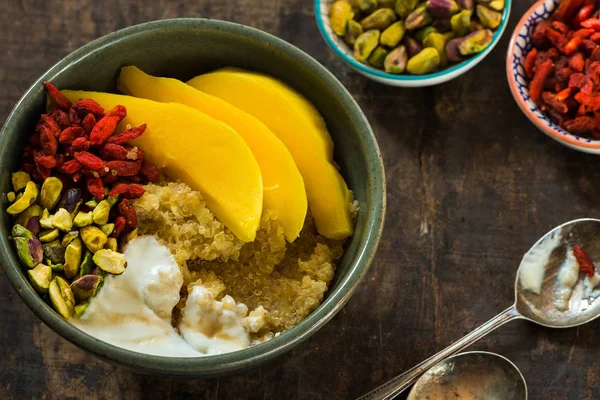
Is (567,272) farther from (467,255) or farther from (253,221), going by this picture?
(253,221)

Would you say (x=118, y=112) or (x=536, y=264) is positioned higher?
(x=118, y=112)

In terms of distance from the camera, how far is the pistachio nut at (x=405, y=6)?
1614mm

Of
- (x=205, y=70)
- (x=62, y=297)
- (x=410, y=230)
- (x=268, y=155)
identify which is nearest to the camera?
(x=62, y=297)

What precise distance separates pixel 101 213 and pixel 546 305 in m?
0.87

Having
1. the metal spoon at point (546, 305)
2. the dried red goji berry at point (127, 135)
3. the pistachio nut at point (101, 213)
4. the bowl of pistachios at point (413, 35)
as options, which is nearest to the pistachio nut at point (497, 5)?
the bowl of pistachios at point (413, 35)

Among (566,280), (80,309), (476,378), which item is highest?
(80,309)

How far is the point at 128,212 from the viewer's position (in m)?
1.23

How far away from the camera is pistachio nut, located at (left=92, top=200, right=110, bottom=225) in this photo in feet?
3.95

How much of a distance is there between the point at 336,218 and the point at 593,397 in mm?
639

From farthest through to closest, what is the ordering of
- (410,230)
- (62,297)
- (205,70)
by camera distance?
(410,230) → (205,70) → (62,297)

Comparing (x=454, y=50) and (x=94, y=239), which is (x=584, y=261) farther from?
(x=94, y=239)

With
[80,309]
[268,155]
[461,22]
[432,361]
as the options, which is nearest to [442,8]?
[461,22]

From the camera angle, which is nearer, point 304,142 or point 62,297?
point 62,297

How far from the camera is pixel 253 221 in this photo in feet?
3.99
